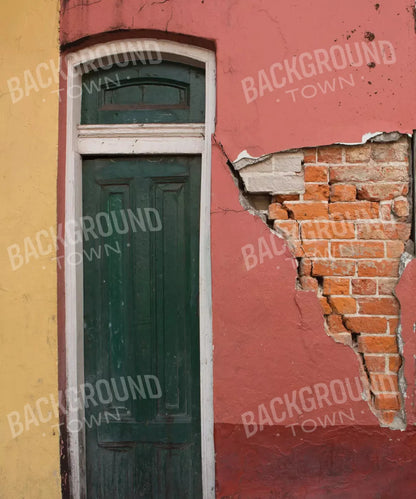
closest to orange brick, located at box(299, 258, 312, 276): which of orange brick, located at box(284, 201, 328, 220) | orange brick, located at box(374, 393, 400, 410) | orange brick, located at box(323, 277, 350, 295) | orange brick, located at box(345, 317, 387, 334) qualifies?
orange brick, located at box(323, 277, 350, 295)

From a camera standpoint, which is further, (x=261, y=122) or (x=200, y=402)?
(x=200, y=402)

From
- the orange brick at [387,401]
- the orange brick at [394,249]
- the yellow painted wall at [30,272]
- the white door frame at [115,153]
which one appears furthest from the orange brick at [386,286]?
the yellow painted wall at [30,272]

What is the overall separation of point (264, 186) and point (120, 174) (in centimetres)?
96

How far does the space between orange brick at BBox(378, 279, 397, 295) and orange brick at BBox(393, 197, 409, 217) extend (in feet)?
1.29

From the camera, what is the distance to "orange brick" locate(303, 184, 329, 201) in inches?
122

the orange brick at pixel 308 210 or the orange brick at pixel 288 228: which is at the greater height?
the orange brick at pixel 308 210

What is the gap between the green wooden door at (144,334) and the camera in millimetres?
3365

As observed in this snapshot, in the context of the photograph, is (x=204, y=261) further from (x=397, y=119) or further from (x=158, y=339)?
(x=397, y=119)

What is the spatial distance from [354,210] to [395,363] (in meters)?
0.93

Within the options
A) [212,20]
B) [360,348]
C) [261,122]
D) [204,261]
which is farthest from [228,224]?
[212,20]

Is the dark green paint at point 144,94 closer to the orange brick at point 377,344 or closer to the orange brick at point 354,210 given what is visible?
the orange brick at point 354,210

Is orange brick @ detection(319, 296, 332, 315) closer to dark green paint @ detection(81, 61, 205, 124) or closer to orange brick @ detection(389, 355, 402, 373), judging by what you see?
orange brick @ detection(389, 355, 402, 373)

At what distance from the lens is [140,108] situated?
3.41m

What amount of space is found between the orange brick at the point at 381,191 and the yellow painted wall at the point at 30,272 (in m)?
1.89
